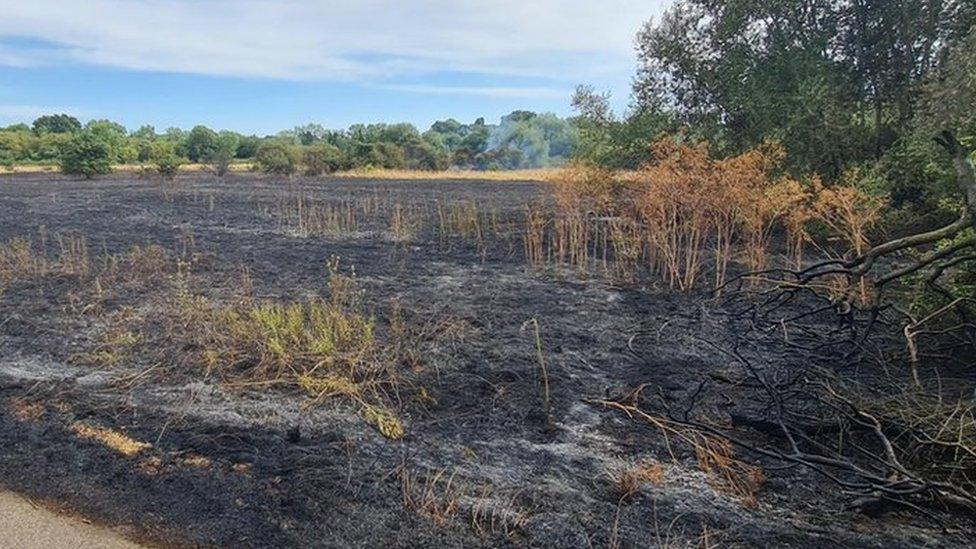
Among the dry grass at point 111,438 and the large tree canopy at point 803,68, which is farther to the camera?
the large tree canopy at point 803,68

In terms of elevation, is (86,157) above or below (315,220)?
above

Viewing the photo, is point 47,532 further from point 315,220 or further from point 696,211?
point 315,220

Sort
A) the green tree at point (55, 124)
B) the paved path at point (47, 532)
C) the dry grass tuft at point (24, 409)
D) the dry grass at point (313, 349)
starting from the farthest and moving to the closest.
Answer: the green tree at point (55, 124) → the dry grass at point (313, 349) → the dry grass tuft at point (24, 409) → the paved path at point (47, 532)

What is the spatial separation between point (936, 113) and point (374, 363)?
5533 mm

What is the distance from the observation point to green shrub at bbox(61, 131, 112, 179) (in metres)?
24.0

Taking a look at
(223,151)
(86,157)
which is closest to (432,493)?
(86,157)

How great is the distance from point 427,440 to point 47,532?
1729mm

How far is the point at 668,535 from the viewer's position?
2650 millimetres

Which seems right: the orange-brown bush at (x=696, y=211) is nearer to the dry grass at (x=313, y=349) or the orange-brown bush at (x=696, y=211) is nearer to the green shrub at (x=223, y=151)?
the dry grass at (x=313, y=349)

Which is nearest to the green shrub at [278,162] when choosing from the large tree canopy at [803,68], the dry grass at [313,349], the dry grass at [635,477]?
the large tree canopy at [803,68]

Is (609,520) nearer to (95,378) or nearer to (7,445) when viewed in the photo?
(7,445)

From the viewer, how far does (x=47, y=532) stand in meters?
2.63

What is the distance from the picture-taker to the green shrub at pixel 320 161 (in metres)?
30.2

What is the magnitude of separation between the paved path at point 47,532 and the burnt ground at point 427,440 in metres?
0.08
